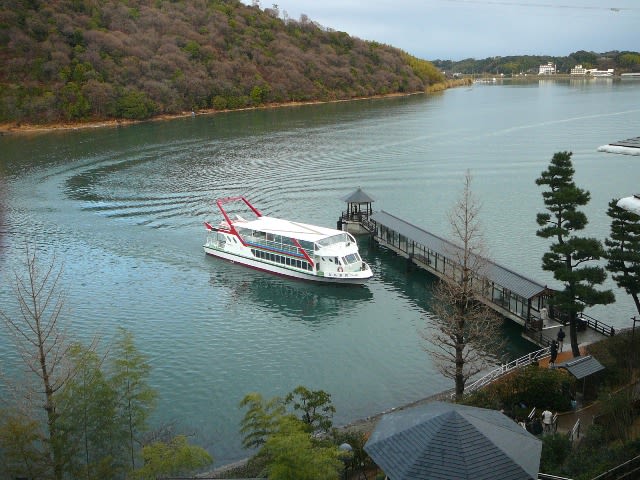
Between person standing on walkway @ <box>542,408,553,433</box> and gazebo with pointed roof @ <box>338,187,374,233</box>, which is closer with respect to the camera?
person standing on walkway @ <box>542,408,553,433</box>

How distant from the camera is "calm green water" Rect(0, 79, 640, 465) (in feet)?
78.4

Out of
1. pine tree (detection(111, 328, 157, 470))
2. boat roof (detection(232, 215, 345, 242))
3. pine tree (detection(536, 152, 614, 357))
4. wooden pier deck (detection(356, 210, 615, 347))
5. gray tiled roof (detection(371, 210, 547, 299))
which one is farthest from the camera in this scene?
boat roof (detection(232, 215, 345, 242))

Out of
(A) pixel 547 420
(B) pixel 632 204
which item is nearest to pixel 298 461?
(A) pixel 547 420

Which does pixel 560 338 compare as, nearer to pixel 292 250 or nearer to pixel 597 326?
pixel 597 326

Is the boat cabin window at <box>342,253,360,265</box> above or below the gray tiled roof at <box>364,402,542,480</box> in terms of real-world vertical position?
below

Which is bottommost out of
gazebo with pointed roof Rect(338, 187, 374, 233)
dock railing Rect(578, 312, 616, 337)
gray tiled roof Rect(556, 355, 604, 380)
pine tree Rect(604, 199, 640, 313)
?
dock railing Rect(578, 312, 616, 337)

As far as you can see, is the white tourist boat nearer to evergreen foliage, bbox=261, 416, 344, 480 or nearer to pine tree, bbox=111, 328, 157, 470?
pine tree, bbox=111, 328, 157, 470

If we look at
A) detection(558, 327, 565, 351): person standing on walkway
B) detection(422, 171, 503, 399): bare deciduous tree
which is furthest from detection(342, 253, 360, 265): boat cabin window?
detection(558, 327, 565, 351): person standing on walkway

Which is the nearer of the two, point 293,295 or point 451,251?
point 451,251

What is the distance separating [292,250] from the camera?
33781 millimetres

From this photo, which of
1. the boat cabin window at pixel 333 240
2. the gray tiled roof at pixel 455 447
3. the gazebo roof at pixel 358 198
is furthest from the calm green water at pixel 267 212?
the gray tiled roof at pixel 455 447

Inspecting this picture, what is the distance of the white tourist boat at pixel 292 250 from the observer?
32719mm

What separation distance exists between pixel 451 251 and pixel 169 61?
325 ft

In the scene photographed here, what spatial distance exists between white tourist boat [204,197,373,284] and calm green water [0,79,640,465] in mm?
877
